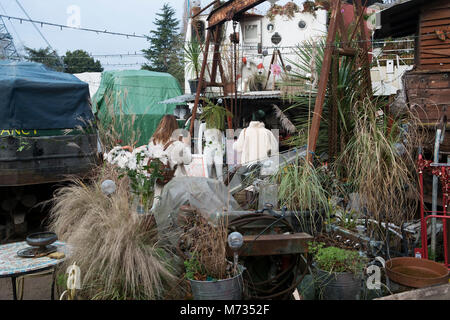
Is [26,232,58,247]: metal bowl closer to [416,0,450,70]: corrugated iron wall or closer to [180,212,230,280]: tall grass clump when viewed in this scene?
[180,212,230,280]: tall grass clump

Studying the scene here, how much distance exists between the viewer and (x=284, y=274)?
346cm

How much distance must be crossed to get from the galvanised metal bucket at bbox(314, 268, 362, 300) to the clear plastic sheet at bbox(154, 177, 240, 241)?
129 centimetres

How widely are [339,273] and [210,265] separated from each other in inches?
43.4

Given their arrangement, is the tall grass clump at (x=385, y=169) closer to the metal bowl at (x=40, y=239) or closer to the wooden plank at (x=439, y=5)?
the wooden plank at (x=439, y=5)

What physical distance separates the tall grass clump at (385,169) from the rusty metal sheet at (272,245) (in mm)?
1204

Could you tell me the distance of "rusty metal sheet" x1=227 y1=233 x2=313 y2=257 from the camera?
3307 mm

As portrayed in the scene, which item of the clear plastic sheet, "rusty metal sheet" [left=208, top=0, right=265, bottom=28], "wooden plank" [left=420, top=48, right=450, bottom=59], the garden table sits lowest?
the garden table

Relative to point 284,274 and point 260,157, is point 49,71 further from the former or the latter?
point 284,274

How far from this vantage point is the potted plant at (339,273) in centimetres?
329

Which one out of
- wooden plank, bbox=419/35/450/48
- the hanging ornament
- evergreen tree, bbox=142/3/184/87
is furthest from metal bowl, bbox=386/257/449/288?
evergreen tree, bbox=142/3/184/87

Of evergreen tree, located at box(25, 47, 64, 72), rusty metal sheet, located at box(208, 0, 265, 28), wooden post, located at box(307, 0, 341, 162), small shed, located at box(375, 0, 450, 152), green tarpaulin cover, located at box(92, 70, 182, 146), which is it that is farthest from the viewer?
green tarpaulin cover, located at box(92, 70, 182, 146)

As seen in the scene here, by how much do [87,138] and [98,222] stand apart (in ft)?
14.7

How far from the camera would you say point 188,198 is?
4281mm

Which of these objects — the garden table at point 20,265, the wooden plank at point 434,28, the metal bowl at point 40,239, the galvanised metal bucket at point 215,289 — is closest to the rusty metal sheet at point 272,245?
the galvanised metal bucket at point 215,289
